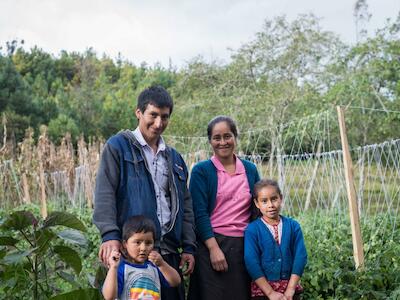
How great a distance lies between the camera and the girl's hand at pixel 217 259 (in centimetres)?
245

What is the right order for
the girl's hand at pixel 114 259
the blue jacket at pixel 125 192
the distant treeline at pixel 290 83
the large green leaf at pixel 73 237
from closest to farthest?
the girl's hand at pixel 114 259, the blue jacket at pixel 125 192, the large green leaf at pixel 73 237, the distant treeline at pixel 290 83

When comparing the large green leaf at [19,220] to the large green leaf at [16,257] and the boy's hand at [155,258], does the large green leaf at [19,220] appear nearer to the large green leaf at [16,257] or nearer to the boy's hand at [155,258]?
the large green leaf at [16,257]

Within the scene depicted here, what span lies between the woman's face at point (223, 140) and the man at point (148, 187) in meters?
0.23

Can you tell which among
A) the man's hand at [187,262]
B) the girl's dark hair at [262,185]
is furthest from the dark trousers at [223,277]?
the girl's dark hair at [262,185]

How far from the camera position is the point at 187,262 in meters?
2.39

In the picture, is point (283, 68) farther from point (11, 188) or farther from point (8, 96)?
point (8, 96)

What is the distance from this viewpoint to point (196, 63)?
1348cm

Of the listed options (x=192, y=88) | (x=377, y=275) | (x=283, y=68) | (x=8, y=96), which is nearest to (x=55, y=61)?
(x=8, y=96)

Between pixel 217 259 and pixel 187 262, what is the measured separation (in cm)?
13

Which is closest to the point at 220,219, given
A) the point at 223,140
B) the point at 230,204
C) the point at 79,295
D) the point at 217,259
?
the point at 230,204

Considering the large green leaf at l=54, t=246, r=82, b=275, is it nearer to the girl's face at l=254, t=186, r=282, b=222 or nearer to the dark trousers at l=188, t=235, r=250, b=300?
the dark trousers at l=188, t=235, r=250, b=300

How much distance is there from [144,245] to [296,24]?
10695mm

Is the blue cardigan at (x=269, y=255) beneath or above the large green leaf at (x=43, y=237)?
beneath

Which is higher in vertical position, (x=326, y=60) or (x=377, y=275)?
(x=326, y=60)
